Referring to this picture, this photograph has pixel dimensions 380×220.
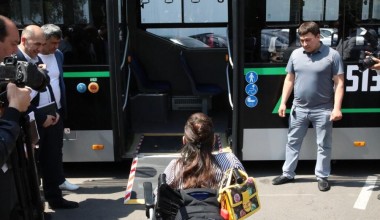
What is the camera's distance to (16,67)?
1972 mm

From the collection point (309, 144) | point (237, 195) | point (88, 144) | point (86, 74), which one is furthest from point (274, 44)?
point (237, 195)

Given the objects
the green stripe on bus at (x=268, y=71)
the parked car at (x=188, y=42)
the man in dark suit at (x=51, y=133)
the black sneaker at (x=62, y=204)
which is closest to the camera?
the man in dark suit at (x=51, y=133)

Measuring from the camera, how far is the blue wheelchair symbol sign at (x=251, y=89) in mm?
4938

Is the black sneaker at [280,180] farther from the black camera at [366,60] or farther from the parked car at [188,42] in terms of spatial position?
the parked car at [188,42]

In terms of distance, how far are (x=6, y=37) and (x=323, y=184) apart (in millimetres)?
3735

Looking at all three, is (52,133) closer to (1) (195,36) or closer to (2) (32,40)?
(2) (32,40)

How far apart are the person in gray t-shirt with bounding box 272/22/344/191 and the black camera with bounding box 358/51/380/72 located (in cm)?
27

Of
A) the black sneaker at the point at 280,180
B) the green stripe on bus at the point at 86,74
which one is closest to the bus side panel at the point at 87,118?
the green stripe on bus at the point at 86,74

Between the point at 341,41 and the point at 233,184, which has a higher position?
the point at 341,41

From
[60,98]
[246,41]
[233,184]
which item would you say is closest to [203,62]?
[246,41]

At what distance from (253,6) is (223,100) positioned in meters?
2.70

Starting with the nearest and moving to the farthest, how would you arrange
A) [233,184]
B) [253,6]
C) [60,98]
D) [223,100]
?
1. [233,184]
2. [60,98]
3. [253,6]
4. [223,100]

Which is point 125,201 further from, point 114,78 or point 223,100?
point 223,100

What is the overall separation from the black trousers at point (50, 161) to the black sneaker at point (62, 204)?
40mm
